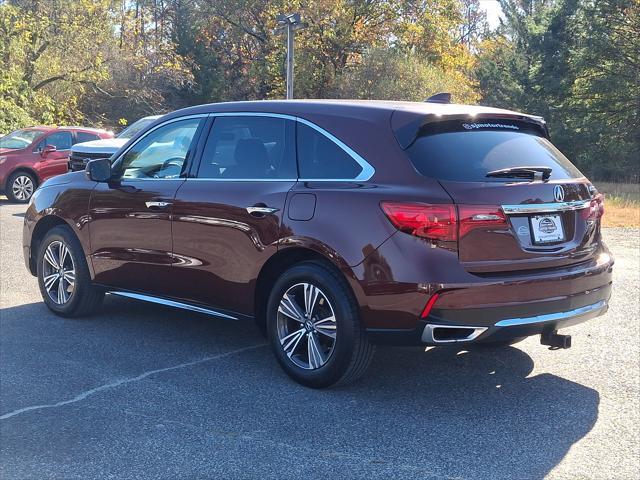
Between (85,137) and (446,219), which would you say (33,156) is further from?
(446,219)

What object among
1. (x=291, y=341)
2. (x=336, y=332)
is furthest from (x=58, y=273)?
(x=336, y=332)

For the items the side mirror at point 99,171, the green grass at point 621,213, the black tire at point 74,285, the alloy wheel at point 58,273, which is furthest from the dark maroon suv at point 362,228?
the green grass at point 621,213

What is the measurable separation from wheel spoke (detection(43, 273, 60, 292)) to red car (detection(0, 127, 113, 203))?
10.7m

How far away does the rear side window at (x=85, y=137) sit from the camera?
58.0 feet

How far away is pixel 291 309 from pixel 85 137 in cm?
1410

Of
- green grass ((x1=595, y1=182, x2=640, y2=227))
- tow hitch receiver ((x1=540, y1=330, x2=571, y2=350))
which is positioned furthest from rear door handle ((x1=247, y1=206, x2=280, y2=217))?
green grass ((x1=595, y1=182, x2=640, y2=227))

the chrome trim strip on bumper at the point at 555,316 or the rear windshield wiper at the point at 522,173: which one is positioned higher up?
the rear windshield wiper at the point at 522,173

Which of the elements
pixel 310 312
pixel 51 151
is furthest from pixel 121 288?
pixel 51 151

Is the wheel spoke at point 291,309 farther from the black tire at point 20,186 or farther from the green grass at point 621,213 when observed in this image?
the black tire at point 20,186

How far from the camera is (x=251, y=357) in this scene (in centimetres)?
562

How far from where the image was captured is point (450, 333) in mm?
4359

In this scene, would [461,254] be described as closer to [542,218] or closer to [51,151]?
[542,218]

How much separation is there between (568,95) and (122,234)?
3392cm

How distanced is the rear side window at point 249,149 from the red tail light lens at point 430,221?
39.6 inches
